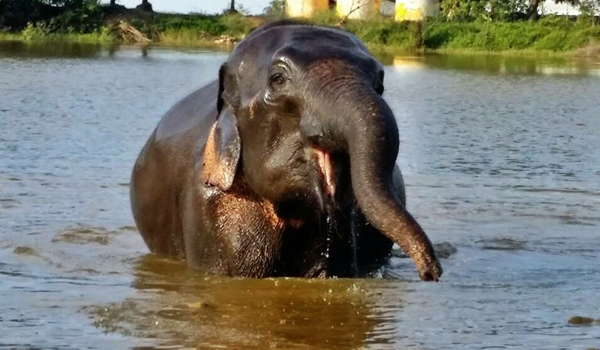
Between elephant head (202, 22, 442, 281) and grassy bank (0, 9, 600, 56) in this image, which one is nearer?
elephant head (202, 22, 442, 281)

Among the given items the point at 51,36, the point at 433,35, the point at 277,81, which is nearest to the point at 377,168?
the point at 277,81

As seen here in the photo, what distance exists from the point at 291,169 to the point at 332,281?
41.6 inches

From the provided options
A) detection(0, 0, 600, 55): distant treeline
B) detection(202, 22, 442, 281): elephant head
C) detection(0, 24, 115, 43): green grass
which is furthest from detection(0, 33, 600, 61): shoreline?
detection(202, 22, 442, 281): elephant head

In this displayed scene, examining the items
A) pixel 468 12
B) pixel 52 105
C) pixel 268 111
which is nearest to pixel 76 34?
pixel 468 12

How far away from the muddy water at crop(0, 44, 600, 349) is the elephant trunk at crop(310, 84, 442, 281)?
901 mm

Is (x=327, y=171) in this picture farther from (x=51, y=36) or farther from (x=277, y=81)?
(x=51, y=36)

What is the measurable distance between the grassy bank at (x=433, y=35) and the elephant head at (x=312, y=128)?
56.2m

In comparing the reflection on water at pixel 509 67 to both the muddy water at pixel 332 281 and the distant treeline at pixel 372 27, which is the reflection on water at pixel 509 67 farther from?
the muddy water at pixel 332 281

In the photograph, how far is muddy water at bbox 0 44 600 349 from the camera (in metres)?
6.35

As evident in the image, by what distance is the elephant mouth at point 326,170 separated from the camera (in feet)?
19.8

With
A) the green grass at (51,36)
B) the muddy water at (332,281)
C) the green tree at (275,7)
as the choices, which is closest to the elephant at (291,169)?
the muddy water at (332,281)

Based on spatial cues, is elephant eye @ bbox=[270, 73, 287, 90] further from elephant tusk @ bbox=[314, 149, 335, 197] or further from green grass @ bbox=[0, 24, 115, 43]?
green grass @ bbox=[0, 24, 115, 43]

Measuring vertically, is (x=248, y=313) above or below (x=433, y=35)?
above

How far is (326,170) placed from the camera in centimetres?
606
